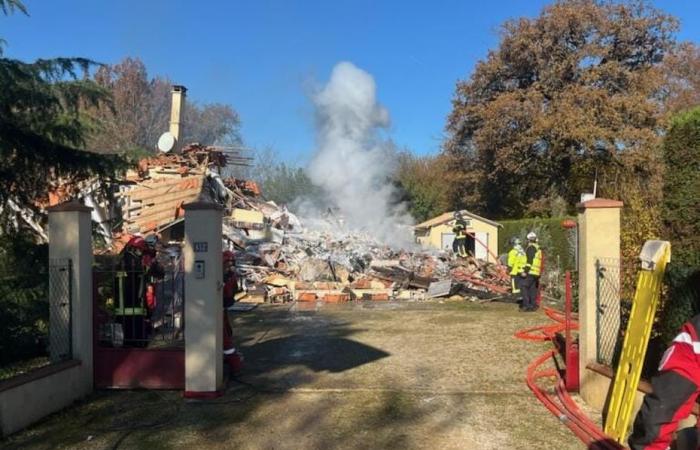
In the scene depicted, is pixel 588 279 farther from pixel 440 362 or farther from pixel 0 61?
pixel 0 61

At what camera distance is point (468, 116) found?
33.4 meters

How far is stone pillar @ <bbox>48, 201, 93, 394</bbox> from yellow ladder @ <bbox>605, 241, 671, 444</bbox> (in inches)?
221

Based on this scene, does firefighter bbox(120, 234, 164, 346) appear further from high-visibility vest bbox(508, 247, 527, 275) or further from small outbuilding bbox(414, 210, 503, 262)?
small outbuilding bbox(414, 210, 503, 262)

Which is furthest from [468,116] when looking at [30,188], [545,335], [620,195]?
[30,188]

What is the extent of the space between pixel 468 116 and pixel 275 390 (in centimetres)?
2845

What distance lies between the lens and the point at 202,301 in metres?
6.75

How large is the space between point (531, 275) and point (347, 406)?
7460mm

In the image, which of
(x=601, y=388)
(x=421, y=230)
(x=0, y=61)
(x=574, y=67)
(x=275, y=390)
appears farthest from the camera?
(x=421, y=230)

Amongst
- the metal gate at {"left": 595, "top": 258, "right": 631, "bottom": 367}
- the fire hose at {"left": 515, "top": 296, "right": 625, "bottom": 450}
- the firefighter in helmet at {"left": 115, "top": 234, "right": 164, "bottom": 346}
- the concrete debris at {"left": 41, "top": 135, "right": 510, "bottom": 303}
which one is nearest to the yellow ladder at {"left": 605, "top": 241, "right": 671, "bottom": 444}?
the fire hose at {"left": 515, "top": 296, "right": 625, "bottom": 450}

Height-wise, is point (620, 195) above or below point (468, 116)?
below

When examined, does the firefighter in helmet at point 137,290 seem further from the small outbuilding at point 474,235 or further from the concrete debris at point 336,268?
the small outbuilding at point 474,235

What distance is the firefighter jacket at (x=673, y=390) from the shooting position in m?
2.86

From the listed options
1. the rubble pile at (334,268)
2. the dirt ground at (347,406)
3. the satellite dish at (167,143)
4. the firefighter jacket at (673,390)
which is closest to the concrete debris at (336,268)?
the rubble pile at (334,268)

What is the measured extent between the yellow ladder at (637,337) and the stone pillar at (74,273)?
5.61 meters
